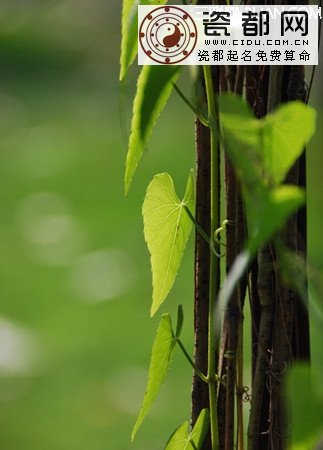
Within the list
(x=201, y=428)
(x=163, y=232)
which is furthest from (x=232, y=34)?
(x=201, y=428)

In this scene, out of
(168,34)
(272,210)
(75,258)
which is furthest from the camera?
(75,258)

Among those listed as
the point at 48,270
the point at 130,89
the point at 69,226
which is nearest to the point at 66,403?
the point at 48,270

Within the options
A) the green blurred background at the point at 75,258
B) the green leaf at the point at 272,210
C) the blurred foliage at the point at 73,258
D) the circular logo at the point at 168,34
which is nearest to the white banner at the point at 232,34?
the circular logo at the point at 168,34

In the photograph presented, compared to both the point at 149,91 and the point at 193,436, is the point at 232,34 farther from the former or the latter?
the point at 193,436

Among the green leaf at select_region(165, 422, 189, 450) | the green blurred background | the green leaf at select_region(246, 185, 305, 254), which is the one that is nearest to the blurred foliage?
the green blurred background

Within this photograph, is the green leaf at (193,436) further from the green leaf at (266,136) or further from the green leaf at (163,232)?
the green leaf at (266,136)

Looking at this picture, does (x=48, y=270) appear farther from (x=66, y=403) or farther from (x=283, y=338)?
(x=283, y=338)

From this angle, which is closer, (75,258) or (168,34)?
(168,34)
